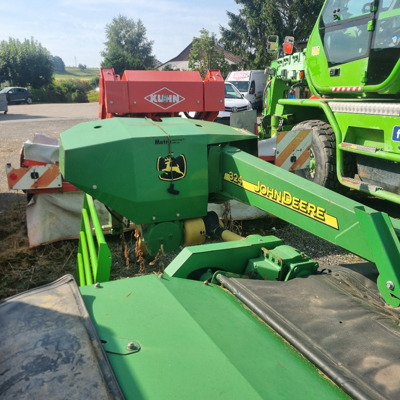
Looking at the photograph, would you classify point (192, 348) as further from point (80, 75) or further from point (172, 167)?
point (80, 75)

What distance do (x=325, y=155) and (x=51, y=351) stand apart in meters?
4.47

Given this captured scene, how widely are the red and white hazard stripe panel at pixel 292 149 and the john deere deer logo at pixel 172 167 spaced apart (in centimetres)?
215

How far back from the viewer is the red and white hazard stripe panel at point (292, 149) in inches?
168

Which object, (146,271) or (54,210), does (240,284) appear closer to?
(146,271)

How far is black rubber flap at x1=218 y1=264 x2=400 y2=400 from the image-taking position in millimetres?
1342

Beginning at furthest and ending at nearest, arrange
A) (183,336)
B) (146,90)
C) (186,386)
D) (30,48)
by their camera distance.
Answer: (30,48), (146,90), (183,336), (186,386)

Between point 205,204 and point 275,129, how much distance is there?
179 inches

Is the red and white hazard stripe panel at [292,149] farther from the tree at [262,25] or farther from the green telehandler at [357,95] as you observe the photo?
the tree at [262,25]

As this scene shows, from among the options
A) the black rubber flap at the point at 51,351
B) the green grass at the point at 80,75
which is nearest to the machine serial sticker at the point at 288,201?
the black rubber flap at the point at 51,351

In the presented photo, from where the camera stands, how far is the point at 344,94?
4.96 meters

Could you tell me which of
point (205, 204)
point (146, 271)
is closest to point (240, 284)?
point (205, 204)

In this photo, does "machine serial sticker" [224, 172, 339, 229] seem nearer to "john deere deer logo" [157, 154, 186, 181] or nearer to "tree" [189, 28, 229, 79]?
"john deere deer logo" [157, 154, 186, 181]

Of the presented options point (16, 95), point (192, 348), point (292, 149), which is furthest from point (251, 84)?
point (16, 95)

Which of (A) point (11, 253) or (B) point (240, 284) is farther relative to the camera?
(A) point (11, 253)
